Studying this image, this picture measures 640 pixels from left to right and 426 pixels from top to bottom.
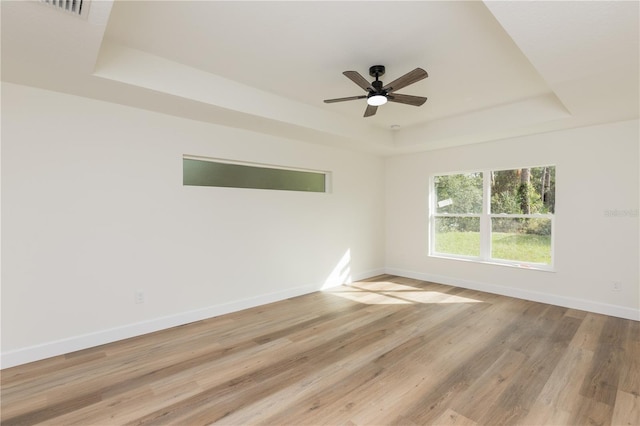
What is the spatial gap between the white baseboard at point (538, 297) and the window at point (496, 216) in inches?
15.5

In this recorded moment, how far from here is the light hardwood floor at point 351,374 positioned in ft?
6.59

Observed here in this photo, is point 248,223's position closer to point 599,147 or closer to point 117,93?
point 117,93

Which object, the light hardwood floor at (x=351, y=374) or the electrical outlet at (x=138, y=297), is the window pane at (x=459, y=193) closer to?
the light hardwood floor at (x=351, y=374)

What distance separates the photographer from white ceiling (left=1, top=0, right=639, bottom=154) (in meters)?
1.96

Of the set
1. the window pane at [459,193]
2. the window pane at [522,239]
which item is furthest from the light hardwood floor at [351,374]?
the window pane at [459,193]

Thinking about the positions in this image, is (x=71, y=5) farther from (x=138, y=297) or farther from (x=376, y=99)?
(x=138, y=297)

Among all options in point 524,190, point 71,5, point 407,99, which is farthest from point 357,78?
point 524,190

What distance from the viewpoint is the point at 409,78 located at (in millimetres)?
2576

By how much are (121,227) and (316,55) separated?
2552 millimetres

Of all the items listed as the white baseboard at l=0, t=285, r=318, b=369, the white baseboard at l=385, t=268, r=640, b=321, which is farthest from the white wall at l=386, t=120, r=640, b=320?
the white baseboard at l=0, t=285, r=318, b=369

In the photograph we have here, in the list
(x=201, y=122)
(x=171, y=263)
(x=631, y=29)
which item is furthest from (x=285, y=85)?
(x=631, y=29)

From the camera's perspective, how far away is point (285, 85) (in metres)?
3.41

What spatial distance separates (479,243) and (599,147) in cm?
199

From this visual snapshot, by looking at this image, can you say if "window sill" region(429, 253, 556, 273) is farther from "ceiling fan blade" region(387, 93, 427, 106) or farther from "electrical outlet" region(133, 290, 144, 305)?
"electrical outlet" region(133, 290, 144, 305)
